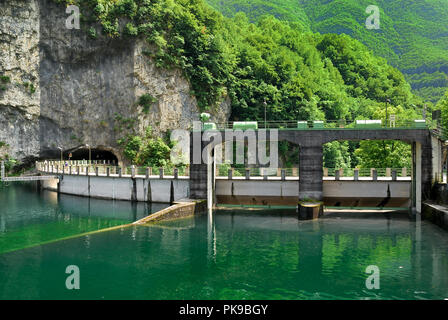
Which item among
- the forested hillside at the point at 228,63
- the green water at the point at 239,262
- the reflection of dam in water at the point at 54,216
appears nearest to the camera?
the green water at the point at 239,262

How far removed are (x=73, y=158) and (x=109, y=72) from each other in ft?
68.1

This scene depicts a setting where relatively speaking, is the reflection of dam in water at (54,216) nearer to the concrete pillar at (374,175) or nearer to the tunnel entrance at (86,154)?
the tunnel entrance at (86,154)

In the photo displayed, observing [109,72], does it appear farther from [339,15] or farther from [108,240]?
[339,15]

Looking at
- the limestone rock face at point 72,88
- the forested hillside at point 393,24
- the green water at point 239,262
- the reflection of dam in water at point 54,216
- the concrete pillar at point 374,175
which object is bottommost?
the green water at point 239,262

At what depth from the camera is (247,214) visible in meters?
42.6

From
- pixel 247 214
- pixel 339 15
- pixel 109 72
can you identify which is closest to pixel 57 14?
pixel 109 72

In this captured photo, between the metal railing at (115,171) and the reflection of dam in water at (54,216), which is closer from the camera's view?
the reflection of dam in water at (54,216)

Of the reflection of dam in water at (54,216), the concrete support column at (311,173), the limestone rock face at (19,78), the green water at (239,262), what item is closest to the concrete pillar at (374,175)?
the concrete support column at (311,173)

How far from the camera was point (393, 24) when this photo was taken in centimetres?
15025

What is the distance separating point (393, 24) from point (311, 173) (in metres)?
134

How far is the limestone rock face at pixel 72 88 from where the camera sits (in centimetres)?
6950

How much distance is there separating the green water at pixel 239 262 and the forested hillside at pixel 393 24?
367 ft

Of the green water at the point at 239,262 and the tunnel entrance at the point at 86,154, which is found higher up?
the tunnel entrance at the point at 86,154

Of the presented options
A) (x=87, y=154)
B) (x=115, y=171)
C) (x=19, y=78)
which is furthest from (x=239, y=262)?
(x=87, y=154)
